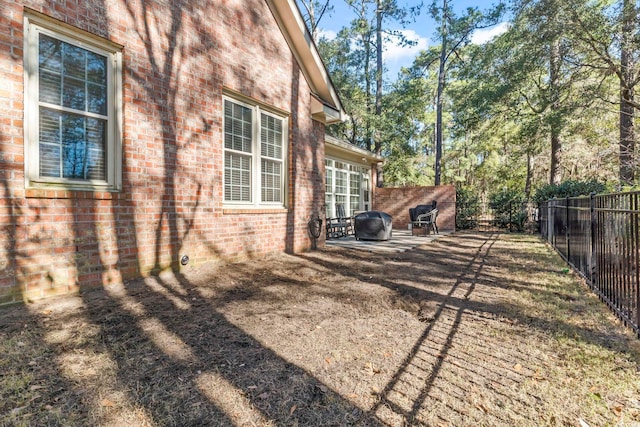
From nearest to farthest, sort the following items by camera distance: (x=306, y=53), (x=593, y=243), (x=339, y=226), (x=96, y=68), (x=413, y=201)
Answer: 1. (x=96, y=68)
2. (x=593, y=243)
3. (x=306, y=53)
4. (x=339, y=226)
5. (x=413, y=201)

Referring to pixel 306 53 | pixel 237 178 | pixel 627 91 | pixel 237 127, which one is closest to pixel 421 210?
pixel 306 53

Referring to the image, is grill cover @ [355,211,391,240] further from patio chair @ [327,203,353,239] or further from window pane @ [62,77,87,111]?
window pane @ [62,77,87,111]

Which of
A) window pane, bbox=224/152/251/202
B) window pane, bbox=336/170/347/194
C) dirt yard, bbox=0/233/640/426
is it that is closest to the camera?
dirt yard, bbox=0/233/640/426

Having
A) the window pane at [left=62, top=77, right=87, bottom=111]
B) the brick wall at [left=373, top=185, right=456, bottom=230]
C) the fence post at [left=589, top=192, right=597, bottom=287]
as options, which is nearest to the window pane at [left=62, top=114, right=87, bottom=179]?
the window pane at [left=62, top=77, right=87, bottom=111]

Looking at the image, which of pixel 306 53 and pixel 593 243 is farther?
pixel 306 53

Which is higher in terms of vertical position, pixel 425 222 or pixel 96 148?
pixel 96 148

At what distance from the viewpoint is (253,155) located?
616cm

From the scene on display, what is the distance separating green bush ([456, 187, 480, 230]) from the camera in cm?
1534

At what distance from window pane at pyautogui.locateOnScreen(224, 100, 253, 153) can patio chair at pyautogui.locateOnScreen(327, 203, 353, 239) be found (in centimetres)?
475

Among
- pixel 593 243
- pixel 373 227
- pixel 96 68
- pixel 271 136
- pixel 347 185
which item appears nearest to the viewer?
pixel 96 68

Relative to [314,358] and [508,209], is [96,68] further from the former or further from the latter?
[508,209]

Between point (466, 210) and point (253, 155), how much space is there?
41.0 ft

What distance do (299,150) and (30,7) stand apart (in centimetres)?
479

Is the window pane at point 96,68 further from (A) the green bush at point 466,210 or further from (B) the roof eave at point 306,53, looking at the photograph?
(A) the green bush at point 466,210
